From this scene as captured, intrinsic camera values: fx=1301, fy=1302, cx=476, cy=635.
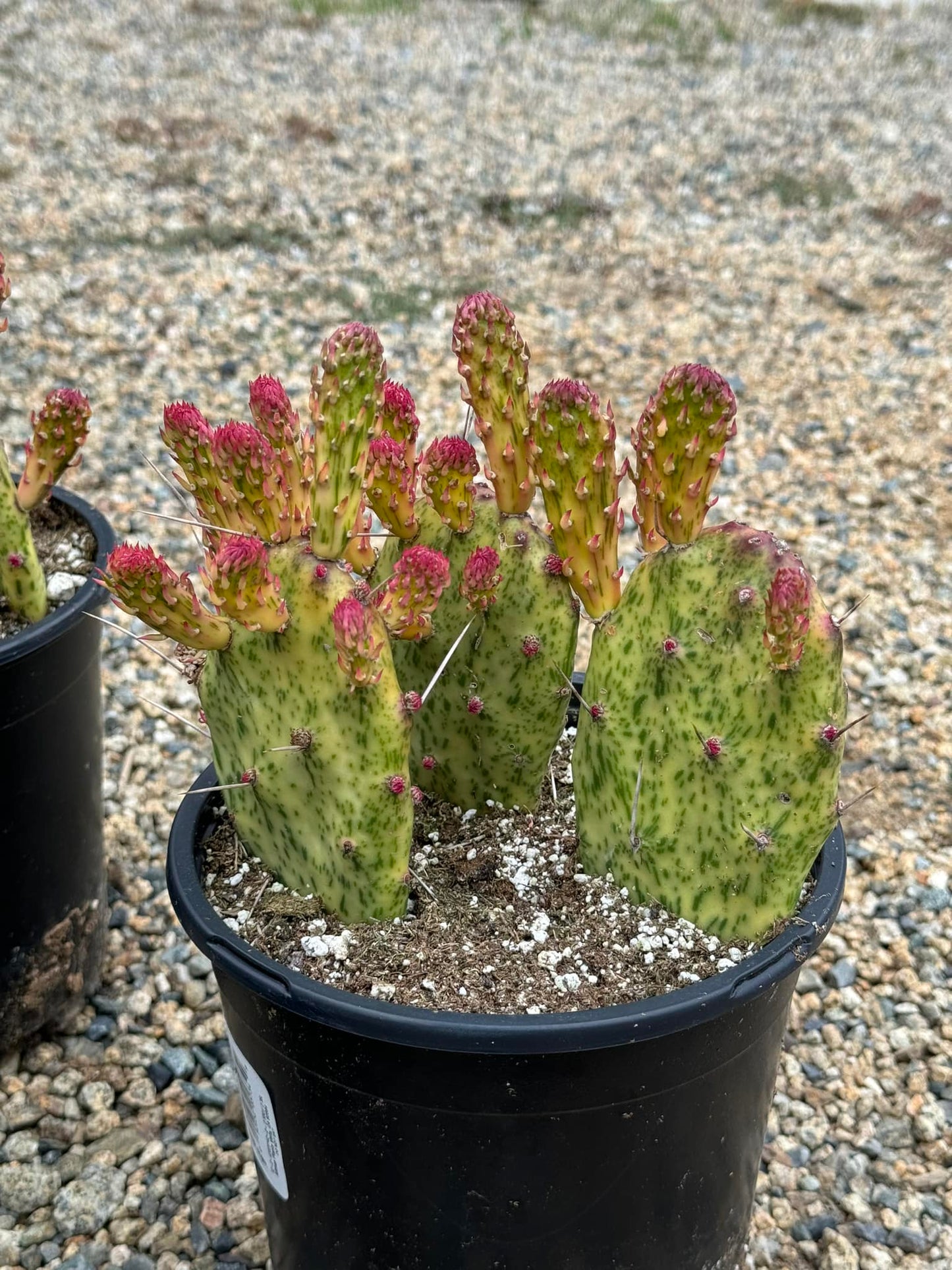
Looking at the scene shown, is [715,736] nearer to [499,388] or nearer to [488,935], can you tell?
[488,935]

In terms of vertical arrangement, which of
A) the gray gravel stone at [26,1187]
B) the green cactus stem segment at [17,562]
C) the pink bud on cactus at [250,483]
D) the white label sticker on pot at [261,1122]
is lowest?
the gray gravel stone at [26,1187]

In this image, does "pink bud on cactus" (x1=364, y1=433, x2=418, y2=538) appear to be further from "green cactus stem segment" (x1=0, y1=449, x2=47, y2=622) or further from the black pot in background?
"green cactus stem segment" (x1=0, y1=449, x2=47, y2=622)

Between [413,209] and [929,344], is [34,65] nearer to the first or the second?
[413,209]

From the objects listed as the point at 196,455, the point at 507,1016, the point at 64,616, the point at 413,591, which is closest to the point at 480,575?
the point at 413,591

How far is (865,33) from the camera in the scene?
7961 mm

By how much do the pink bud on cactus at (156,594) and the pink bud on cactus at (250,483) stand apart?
107 mm

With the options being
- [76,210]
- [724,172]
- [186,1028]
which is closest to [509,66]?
[724,172]

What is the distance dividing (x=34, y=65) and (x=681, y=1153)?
654 cm

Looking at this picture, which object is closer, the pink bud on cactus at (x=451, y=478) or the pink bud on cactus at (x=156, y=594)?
the pink bud on cactus at (x=156, y=594)

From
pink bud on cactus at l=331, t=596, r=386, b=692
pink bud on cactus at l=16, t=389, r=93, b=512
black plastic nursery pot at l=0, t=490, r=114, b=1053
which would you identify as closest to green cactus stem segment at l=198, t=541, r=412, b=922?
pink bud on cactus at l=331, t=596, r=386, b=692

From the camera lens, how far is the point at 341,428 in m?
1.31

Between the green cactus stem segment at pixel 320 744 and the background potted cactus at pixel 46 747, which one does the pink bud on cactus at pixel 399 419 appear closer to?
the green cactus stem segment at pixel 320 744

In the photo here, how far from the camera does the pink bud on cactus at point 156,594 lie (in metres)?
1.18

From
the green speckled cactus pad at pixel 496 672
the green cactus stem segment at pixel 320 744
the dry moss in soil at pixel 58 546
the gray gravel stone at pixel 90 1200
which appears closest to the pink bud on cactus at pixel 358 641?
the green cactus stem segment at pixel 320 744
